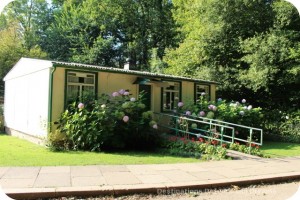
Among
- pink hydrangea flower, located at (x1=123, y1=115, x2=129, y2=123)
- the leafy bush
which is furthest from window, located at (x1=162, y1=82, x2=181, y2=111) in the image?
the leafy bush

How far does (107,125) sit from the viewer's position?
1094 cm

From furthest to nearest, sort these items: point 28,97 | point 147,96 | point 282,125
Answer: point 282,125 → point 147,96 → point 28,97

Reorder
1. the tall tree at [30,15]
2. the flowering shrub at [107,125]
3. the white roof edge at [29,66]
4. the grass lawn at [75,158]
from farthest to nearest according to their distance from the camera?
the tall tree at [30,15] < the white roof edge at [29,66] < the flowering shrub at [107,125] < the grass lawn at [75,158]

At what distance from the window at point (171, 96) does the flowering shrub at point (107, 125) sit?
392cm

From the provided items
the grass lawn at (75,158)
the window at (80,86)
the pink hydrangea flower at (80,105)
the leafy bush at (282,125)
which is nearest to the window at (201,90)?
the leafy bush at (282,125)

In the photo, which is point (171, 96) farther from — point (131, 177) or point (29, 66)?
point (131, 177)

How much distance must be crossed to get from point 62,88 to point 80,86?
0.80 m

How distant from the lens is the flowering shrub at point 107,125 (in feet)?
35.4

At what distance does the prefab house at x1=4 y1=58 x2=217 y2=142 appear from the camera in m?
11.9

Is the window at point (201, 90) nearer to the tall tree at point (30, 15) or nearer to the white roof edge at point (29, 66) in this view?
the white roof edge at point (29, 66)

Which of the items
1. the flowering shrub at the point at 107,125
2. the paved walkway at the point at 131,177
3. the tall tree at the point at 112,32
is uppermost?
the tall tree at the point at 112,32

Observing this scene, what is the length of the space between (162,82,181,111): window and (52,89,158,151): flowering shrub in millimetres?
3918

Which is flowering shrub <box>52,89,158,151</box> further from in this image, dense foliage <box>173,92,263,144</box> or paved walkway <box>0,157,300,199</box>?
paved walkway <box>0,157,300,199</box>

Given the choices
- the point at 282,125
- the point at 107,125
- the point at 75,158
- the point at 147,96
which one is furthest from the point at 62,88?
the point at 282,125
